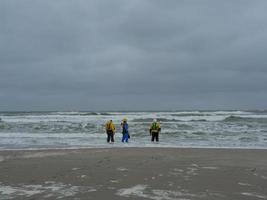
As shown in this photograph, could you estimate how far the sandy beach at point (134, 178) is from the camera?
21.4ft

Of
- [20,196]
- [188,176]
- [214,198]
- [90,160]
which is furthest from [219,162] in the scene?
[20,196]

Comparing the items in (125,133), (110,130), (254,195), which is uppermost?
(110,130)

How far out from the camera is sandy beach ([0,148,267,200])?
6508 mm

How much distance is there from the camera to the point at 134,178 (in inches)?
319

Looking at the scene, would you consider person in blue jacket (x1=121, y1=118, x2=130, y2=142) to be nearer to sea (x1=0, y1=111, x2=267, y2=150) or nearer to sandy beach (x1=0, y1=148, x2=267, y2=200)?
sea (x1=0, y1=111, x2=267, y2=150)

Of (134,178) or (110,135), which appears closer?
(134,178)

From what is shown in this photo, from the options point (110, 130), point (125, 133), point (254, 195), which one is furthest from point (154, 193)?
point (125, 133)

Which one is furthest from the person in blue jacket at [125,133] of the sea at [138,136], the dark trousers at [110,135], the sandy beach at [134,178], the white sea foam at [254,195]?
the white sea foam at [254,195]

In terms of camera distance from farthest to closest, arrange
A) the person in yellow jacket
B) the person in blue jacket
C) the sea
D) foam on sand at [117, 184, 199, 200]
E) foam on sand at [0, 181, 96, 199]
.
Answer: the person in blue jacket, the person in yellow jacket, the sea, foam on sand at [0, 181, 96, 199], foam on sand at [117, 184, 199, 200]

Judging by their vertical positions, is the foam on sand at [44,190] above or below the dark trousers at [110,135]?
below

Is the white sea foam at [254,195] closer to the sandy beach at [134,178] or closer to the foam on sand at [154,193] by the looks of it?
the sandy beach at [134,178]

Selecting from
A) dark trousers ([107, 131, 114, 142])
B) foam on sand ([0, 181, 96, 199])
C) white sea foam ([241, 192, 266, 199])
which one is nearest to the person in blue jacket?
dark trousers ([107, 131, 114, 142])

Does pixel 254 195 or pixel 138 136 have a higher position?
pixel 254 195

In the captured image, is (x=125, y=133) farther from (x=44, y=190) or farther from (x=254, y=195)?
(x=254, y=195)
